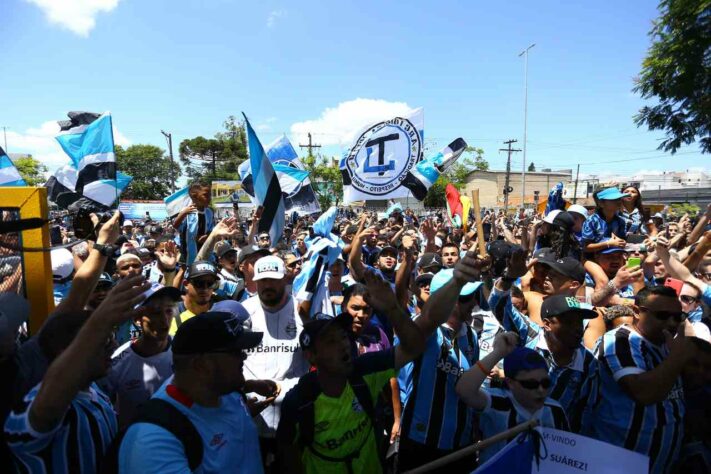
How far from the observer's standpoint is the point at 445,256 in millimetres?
5805

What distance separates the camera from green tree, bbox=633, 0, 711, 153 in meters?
10.4

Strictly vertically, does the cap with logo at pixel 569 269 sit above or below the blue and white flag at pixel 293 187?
below

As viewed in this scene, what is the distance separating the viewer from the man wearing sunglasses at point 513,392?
2.47 meters

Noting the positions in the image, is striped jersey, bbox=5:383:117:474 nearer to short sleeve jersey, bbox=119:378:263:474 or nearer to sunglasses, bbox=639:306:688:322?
short sleeve jersey, bbox=119:378:263:474

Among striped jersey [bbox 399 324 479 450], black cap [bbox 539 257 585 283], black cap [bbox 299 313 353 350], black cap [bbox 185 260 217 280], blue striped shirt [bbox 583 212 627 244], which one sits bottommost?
striped jersey [bbox 399 324 479 450]

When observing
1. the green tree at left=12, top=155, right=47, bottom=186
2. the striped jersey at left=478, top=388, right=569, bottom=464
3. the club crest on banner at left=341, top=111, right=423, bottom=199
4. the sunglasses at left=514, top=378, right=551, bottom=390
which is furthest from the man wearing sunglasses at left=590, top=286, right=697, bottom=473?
the green tree at left=12, top=155, right=47, bottom=186

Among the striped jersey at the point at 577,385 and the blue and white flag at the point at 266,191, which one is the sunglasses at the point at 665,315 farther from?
the blue and white flag at the point at 266,191

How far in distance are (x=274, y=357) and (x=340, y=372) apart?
3.16 feet

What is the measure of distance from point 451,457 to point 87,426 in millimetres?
1574

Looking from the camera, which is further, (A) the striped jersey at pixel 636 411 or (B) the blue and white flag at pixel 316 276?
(B) the blue and white flag at pixel 316 276

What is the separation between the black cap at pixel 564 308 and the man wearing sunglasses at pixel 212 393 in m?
1.90

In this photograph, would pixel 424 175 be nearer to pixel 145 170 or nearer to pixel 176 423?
pixel 176 423

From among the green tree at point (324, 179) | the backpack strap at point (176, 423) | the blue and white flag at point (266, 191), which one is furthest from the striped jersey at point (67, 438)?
the green tree at point (324, 179)

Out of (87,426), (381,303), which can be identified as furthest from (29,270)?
(381,303)
